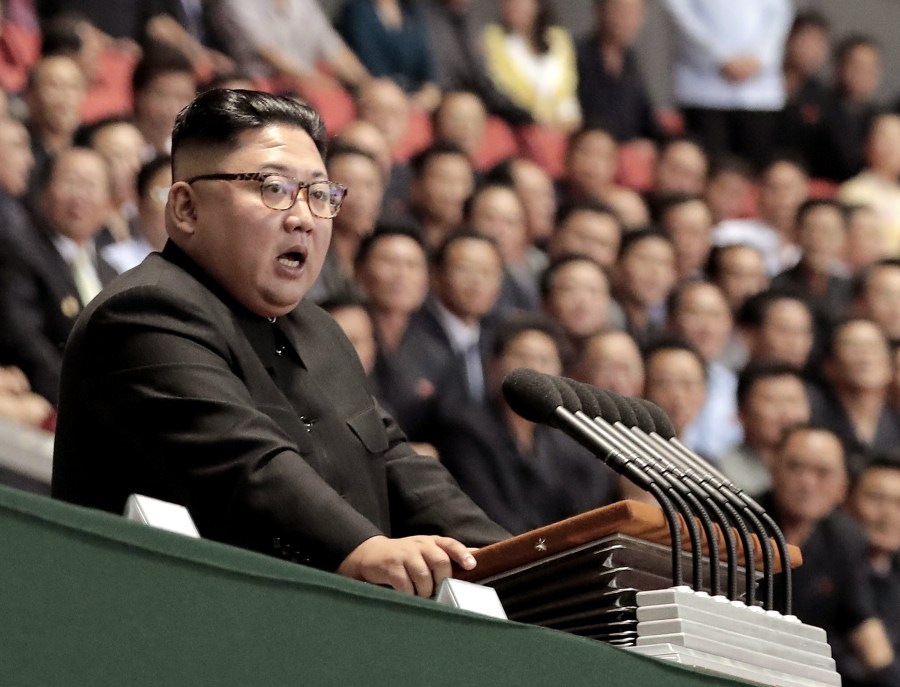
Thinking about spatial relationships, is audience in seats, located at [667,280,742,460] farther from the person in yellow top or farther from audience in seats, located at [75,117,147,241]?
audience in seats, located at [75,117,147,241]

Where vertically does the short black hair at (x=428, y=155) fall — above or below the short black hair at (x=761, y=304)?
above

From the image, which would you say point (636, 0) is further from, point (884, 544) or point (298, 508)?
point (298, 508)

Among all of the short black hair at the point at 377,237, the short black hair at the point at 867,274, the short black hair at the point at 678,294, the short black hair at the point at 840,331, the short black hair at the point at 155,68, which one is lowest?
the short black hair at the point at 840,331

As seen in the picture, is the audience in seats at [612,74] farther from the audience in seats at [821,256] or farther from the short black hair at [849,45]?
the short black hair at [849,45]

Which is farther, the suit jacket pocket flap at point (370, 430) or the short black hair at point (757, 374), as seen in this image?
the short black hair at point (757, 374)

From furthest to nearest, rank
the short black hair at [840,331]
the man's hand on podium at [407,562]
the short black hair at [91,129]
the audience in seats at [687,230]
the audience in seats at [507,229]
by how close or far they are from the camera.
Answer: the audience in seats at [687,230], the short black hair at [840,331], the audience in seats at [507,229], the short black hair at [91,129], the man's hand on podium at [407,562]

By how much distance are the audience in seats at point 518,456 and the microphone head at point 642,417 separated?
2018 millimetres

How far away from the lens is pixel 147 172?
147 inches

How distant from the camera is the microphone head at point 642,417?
168 cm

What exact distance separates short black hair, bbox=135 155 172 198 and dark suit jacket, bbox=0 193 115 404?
0.27 metres

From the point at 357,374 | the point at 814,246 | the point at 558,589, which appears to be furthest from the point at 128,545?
the point at 814,246

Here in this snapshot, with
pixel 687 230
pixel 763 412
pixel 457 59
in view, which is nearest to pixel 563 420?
pixel 763 412

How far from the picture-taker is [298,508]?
1469 mm

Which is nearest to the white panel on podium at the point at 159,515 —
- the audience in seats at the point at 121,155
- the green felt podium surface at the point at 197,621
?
the green felt podium surface at the point at 197,621
